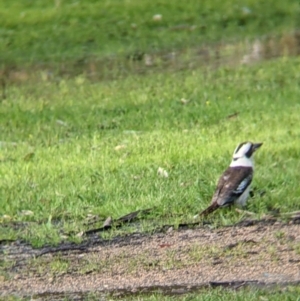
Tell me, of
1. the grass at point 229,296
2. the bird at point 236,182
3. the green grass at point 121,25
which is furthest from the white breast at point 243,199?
the green grass at point 121,25

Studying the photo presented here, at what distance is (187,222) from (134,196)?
0.81m

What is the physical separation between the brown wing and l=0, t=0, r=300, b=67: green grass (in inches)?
304

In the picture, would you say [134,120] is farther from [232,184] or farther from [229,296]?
[229,296]

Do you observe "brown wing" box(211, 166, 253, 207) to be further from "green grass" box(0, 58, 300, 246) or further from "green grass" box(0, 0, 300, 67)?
"green grass" box(0, 0, 300, 67)

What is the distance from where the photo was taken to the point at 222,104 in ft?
39.5

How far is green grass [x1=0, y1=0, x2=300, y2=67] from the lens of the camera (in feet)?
53.6

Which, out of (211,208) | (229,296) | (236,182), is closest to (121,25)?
(236,182)

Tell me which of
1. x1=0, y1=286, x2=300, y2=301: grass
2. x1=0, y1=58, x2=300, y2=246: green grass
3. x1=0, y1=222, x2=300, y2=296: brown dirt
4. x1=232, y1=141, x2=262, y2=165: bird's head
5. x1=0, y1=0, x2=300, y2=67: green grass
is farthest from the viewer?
x1=0, y1=0, x2=300, y2=67: green grass

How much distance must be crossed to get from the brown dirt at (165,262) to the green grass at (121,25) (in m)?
8.47

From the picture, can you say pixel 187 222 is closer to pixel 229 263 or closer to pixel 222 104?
pixel 229 263

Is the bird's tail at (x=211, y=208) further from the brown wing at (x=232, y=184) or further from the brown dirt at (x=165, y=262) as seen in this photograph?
the brown dirt at (x=165, y=262)

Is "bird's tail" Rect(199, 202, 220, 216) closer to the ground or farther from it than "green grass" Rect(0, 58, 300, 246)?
farther from it

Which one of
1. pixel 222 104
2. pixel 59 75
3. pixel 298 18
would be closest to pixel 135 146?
pixel 222 104

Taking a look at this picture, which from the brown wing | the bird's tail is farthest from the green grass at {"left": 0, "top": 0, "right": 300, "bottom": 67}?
the bird's tail
